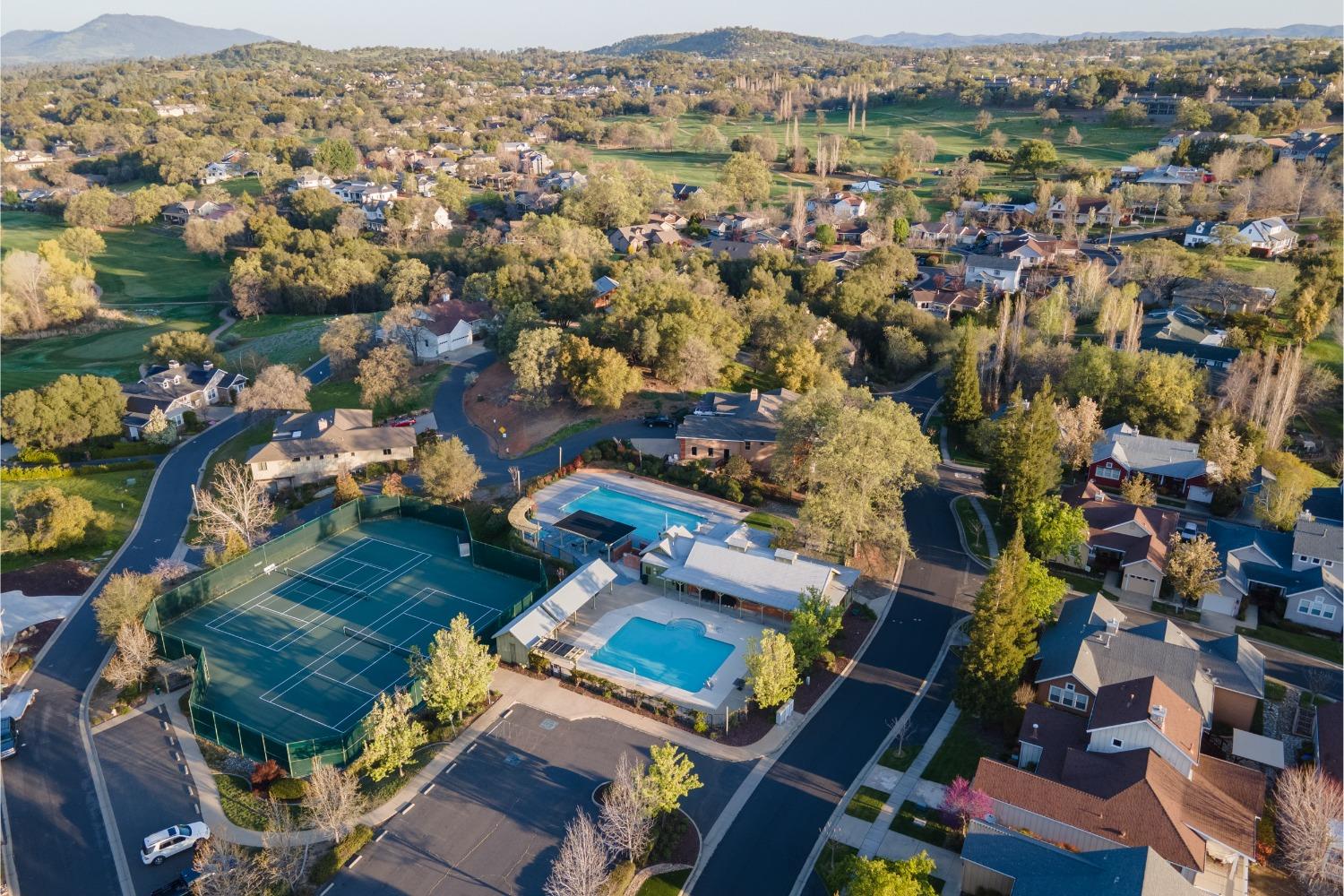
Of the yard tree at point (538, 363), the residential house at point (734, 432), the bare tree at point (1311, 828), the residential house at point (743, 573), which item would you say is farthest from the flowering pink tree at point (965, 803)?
the yard tree at point (538, 363)

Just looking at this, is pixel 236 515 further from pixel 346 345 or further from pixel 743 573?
pixel 743 573

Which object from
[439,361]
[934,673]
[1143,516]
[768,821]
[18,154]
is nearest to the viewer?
[768,821]

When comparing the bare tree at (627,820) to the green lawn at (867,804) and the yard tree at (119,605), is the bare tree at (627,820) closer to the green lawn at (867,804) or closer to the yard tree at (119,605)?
the green lawn at (867,804)

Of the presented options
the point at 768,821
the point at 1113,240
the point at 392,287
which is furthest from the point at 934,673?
the point at 1113,240

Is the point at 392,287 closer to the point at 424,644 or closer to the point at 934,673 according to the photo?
the point at 424,644

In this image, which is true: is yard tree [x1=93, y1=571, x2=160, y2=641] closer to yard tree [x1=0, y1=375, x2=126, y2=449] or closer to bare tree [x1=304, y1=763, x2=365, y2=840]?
bare tree [x1=304, y1=763, x2=365, y2=840]

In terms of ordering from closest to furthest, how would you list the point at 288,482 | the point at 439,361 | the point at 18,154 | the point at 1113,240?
the point at 288,482
the point at 439,361
the point at 1113,240
the point at 18,154

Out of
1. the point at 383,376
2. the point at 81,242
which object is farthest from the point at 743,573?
the point at 81,242
